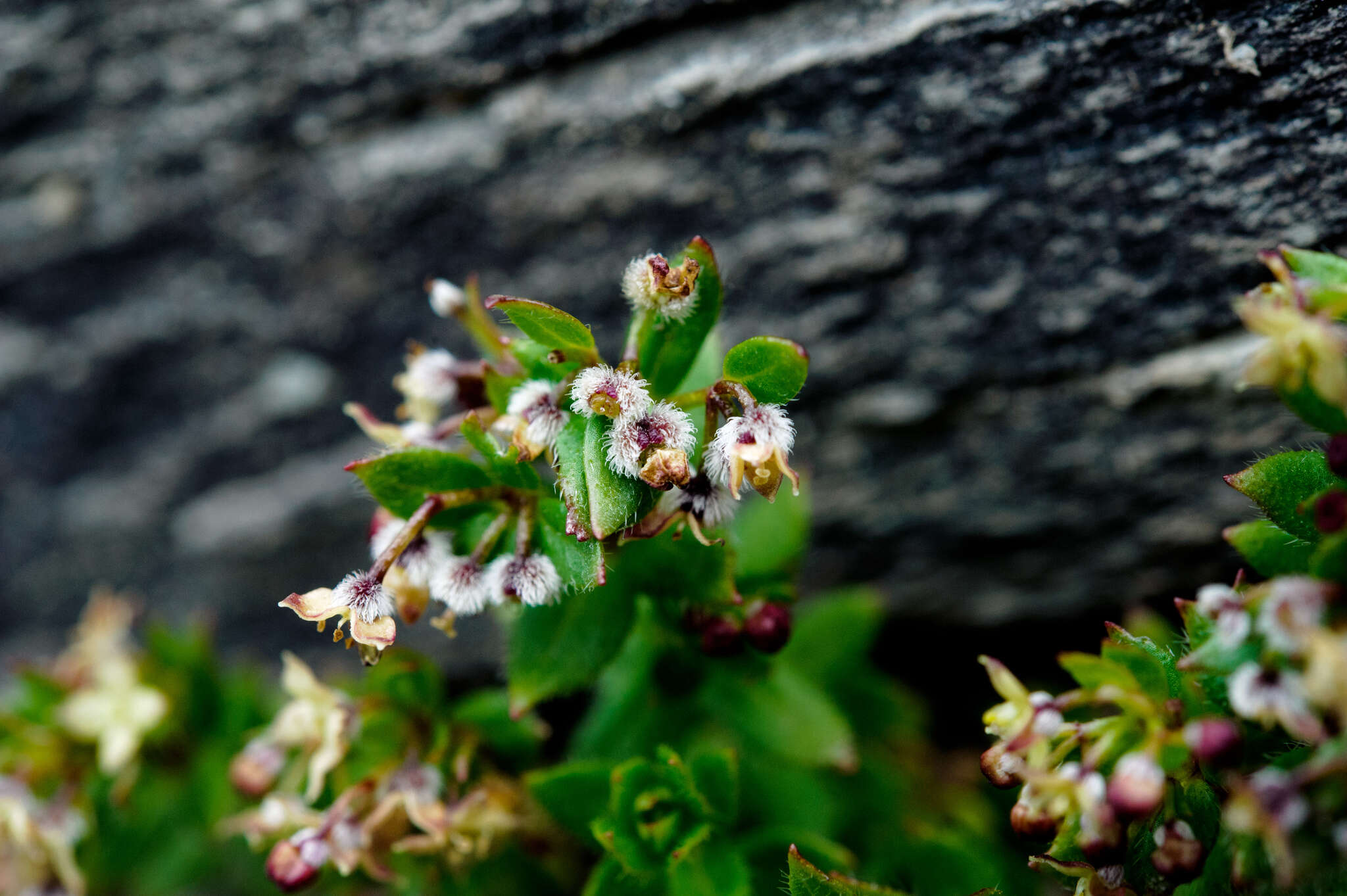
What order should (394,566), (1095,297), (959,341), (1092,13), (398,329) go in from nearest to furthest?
(394,566) → (1092,13) → (1095,297) → (959,341) → (398,329)

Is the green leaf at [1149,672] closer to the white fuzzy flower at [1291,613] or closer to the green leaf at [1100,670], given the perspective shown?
the green leaf at [1100,670]

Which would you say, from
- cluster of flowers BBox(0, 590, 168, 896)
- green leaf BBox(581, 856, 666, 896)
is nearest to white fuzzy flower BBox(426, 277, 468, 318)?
green leaf BBox(581, 856, 666, 896)

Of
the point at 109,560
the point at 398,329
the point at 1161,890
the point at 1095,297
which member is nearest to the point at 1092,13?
the point at 1095,297

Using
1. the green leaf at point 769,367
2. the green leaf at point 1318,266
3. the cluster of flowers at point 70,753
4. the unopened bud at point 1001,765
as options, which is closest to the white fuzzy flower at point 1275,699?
the unopened bud at point 1001,765

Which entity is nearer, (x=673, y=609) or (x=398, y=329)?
(x=673, y=609)

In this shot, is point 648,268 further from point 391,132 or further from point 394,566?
point 391,132

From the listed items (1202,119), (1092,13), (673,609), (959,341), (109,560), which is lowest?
(109,560)

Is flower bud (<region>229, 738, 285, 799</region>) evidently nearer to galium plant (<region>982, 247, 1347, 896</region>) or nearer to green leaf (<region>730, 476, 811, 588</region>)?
green leaf (<region>730, 476, 811, 588</region>)
